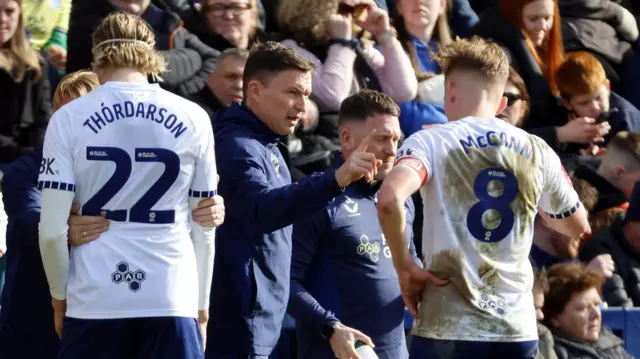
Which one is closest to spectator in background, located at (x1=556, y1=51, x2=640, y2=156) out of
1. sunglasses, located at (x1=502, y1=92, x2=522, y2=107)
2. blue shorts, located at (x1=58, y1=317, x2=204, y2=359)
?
sunglasses, located at (x1=502, y1=92, x2=522, y2=107)

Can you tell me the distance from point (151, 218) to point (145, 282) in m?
0.25

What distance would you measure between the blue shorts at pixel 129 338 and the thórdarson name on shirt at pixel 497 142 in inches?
53.3

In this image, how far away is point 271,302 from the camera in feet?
19.3

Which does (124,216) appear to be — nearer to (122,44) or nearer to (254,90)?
(122,44)

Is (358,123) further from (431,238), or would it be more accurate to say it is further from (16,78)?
(16,78)

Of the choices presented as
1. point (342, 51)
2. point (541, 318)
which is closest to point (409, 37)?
point (342, 51)

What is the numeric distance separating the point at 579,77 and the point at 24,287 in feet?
17.6

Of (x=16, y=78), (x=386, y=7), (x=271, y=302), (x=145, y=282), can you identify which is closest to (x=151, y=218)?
(x=145, y=282)

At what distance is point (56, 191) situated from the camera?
498 cm

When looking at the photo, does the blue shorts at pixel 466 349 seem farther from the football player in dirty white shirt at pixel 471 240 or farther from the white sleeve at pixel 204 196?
the white sleeve at pixel 204 196

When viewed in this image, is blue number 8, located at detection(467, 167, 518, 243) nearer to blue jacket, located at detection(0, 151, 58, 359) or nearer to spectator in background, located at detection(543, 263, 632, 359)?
blue jacket, located at detection(0, 151, 58, 359)

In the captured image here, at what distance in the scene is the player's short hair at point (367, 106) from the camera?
6523mm

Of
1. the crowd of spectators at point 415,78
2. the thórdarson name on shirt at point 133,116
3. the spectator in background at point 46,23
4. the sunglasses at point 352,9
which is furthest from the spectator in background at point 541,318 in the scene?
the spectator in background at point 46,23

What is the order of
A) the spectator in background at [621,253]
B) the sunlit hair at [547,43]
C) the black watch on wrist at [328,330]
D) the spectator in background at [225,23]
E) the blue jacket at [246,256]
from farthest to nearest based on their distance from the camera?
the sunlit hair at [547,43] → the spectator in background at [225,23] → the spectator in background at [621,253] → the black watch on wrist at [328,330] → the blue jacket at [246,256]
